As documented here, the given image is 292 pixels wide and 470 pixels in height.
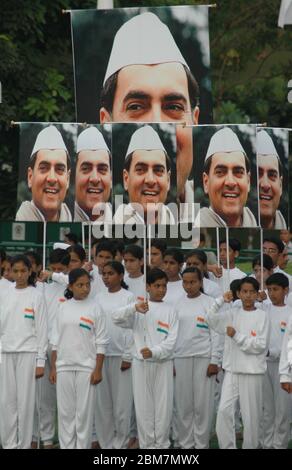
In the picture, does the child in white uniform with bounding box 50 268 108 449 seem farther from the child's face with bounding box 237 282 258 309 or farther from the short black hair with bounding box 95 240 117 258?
the short black hair with bounding box 95 240 117 258

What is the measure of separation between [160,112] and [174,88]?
0.33m

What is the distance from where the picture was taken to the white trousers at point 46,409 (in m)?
16.0

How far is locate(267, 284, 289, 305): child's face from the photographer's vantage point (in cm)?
1565

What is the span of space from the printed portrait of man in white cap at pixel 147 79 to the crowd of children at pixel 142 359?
79.6 inches

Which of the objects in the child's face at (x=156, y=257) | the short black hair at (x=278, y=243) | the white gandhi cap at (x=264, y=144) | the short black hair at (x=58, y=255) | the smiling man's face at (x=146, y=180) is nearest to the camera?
the smiling man's face at (x=146, y=180)

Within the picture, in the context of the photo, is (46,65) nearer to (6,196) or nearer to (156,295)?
(6,196)

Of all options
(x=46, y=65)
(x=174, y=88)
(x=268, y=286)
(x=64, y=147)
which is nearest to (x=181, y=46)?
(x=174, y=88)

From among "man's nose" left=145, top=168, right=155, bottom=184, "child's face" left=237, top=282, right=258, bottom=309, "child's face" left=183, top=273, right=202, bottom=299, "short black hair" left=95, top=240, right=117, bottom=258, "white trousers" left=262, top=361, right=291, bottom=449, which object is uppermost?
"man's nose" left=145, top=168, right=155, bottom=184

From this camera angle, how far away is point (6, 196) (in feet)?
A: 78.9

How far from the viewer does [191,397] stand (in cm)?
1584

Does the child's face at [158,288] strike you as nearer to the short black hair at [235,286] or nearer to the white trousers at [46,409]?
the short black hair at [235,286]

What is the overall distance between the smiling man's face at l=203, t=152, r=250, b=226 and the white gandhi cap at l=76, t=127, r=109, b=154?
46.6 inches

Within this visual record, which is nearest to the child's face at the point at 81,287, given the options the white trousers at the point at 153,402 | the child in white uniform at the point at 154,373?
the child in white uniform at the point at 154,373

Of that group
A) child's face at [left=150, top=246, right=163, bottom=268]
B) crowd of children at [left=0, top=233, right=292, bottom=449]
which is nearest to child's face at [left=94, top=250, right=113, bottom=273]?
crowd of children at [left=0, top=233, right=292, bottom=449]
